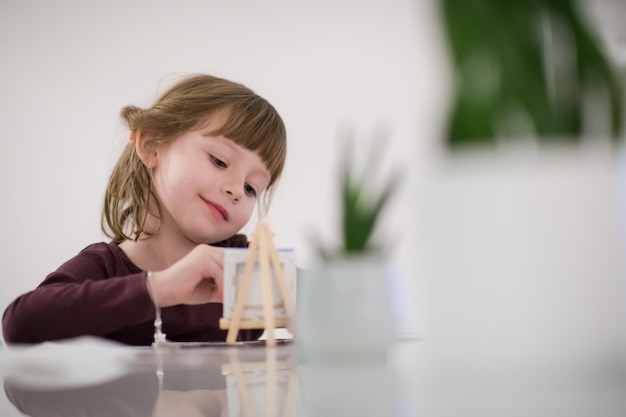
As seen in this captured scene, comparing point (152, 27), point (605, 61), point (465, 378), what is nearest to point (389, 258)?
point (465, 378)

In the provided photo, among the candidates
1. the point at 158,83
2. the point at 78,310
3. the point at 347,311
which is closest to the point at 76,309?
the point at 78,310

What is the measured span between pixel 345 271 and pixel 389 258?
0.05 meters

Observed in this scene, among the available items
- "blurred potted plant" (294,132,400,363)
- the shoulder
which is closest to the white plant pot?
"blurred potted plant" (294,132,400,363)

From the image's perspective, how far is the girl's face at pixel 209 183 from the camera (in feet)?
4.81

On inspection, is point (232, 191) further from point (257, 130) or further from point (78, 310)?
point (78, 310)

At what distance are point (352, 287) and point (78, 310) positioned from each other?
737mm

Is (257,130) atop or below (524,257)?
atop

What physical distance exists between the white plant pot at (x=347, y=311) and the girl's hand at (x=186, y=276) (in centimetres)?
58

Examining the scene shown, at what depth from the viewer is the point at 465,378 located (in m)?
0.35

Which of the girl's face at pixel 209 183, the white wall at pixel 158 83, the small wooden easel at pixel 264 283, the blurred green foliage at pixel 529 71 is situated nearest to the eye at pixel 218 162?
the girl's face at pixel 209 183

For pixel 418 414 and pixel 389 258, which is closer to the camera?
pixel 418 414

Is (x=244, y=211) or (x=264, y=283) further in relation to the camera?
(x=244, y=211)

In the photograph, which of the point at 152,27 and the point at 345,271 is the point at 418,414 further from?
the point at 152,27

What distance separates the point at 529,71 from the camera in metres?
0.23
